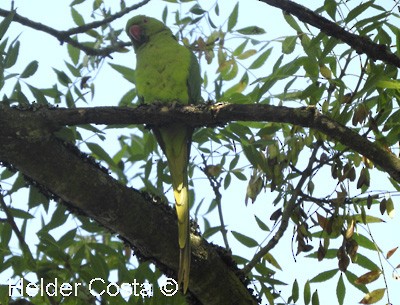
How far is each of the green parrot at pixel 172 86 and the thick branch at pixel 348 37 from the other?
2.25ft

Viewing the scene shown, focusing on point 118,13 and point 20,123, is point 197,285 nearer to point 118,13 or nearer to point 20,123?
point 20,123

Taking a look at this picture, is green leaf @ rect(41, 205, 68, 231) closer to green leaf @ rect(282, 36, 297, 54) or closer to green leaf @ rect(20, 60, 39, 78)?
green leaf @ rect(20, 60, 39, 78)

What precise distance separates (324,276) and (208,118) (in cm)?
90

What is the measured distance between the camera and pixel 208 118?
253 cm

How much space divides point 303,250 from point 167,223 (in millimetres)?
643

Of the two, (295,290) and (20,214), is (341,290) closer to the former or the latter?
(295,290)

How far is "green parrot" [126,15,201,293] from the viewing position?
2639mm

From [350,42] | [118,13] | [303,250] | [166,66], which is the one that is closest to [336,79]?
[350,42]

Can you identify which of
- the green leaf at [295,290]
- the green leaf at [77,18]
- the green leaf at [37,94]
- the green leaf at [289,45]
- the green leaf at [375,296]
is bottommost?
the green leaf at [375,296]

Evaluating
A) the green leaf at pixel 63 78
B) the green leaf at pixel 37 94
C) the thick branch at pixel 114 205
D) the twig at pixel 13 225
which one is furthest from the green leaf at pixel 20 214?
the green leaf at pixel 63 78

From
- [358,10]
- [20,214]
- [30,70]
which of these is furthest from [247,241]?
[30,70]

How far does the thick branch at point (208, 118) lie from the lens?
7.61ft

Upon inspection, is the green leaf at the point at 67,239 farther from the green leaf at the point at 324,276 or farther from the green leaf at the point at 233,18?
the green leaf at the point at 233,18

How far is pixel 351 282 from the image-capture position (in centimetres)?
276
